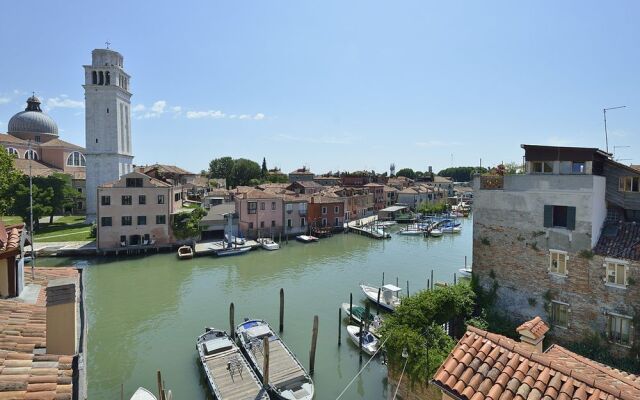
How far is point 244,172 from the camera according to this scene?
285 feet

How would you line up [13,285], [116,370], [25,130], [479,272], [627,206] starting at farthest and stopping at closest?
[25,130], [479,272], [116,370], [627,206], [13,285]

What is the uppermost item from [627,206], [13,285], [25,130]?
[25,130]

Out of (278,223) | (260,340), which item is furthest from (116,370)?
(278,223)

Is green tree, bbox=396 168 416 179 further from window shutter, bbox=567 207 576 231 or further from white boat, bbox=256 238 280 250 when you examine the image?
window shutter, bbox=567 207 576 231

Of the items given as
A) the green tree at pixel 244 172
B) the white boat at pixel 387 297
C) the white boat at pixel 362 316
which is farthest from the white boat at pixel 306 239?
the green tree at pixel 244 172

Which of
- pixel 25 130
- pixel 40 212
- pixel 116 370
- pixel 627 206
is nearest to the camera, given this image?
pixel 627 206

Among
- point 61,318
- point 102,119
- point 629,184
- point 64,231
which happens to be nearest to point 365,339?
point 629,184

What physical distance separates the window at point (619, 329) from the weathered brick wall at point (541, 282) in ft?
0.60

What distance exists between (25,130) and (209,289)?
2591 inches

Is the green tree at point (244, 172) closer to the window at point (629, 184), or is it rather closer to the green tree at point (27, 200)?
the green tree at point (27, 200)

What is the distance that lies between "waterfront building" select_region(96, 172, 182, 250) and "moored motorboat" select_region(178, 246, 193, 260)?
372 centimetres

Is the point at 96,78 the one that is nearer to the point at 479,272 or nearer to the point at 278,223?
the point at 278,223

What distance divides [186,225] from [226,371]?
27.7 metres

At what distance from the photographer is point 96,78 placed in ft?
162
